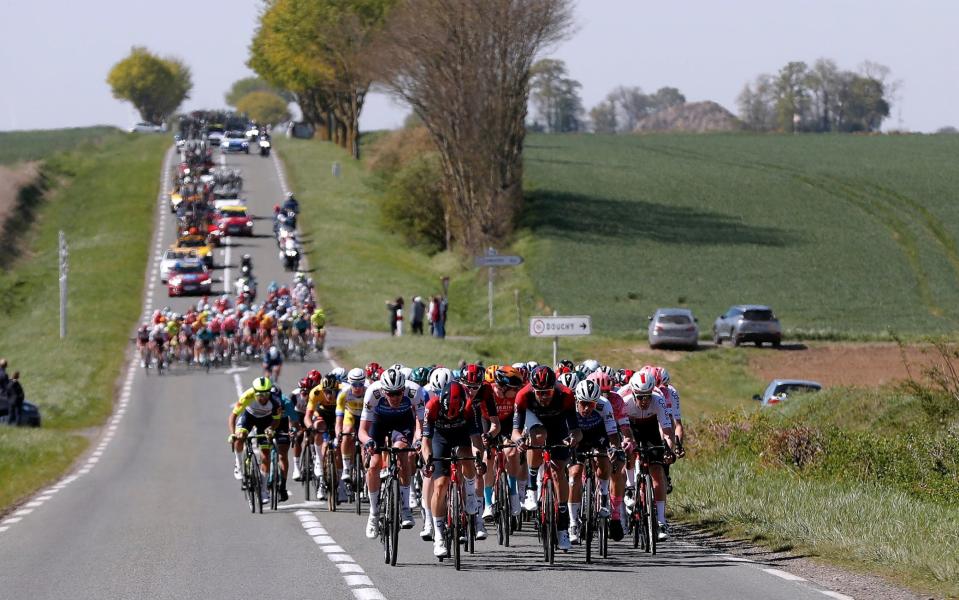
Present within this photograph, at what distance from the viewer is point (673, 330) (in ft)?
172

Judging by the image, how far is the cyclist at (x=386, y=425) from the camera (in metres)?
16.1

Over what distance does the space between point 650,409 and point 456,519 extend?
9.51 feet

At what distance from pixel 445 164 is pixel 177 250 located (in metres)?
13.6

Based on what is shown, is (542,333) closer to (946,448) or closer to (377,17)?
(946,448)

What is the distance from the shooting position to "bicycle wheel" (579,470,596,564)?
614 inches

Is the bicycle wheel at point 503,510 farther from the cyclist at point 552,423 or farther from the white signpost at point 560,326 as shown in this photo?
the white signpost at point 560,326

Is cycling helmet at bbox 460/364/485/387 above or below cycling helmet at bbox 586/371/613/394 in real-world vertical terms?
above

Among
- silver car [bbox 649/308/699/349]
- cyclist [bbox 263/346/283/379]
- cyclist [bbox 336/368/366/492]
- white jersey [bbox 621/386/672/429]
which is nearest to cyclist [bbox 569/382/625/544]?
white jersey [bbox 621/386/672/429]

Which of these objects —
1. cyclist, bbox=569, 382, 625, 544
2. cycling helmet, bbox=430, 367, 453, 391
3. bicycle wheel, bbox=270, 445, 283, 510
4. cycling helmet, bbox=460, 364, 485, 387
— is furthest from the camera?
bicycle wheel, bbox=270, 445, 283, 510

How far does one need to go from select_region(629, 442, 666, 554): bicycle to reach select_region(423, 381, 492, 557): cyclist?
76.9 inches

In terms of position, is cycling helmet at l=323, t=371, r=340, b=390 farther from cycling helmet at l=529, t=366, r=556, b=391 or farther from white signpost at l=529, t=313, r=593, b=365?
white signpost at l=529, t=313, r=593, b=365

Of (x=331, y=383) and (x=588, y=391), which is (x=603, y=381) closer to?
(x=588, y=391)

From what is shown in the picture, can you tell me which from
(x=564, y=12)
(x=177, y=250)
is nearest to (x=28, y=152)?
(x=177, y=250)

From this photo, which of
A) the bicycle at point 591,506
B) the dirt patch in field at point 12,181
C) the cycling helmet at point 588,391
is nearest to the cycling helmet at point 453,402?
the cycling helmet at point 588,391
